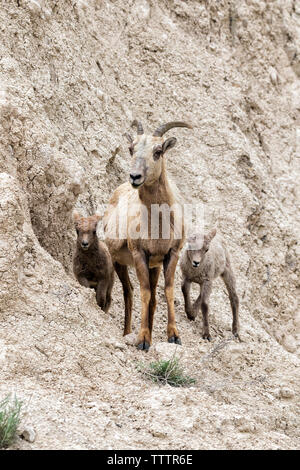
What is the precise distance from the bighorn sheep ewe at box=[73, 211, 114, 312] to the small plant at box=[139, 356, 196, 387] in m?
2.28

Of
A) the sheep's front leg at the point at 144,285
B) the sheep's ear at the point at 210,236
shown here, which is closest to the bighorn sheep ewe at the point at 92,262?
the sheep's front leg at the point at 144,285

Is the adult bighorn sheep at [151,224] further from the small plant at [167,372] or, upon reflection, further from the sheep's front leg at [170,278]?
the small plant at [167,372]

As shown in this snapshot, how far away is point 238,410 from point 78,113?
6.39 m

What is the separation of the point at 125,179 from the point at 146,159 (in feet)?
12.0

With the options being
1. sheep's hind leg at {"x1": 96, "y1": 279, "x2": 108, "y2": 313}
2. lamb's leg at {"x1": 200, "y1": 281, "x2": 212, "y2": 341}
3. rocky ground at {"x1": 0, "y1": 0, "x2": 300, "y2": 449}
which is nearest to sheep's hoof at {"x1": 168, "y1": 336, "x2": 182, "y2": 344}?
rocky ground at {"x1": 0, "y1": 0, "x2": 300, "y2": 449}

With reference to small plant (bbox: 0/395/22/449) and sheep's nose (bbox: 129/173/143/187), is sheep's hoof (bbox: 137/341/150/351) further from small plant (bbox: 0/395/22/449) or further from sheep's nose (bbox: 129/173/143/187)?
small plant (bbox: 0/395/22/449)

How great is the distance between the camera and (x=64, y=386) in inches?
253

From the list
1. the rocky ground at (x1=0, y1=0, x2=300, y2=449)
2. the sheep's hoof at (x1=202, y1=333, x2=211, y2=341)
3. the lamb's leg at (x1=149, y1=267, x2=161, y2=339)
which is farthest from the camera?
the sheep's hoof at (x1=202, y1=333, x2=211, y2=341)

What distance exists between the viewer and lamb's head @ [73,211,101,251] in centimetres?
926

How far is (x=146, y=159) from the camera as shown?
27.9ft

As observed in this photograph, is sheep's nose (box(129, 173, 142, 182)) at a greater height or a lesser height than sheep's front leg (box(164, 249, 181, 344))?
greater

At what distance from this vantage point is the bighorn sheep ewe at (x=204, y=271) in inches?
415

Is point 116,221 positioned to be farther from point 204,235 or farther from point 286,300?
point 286,300

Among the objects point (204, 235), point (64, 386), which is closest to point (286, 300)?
point (204, 235)
